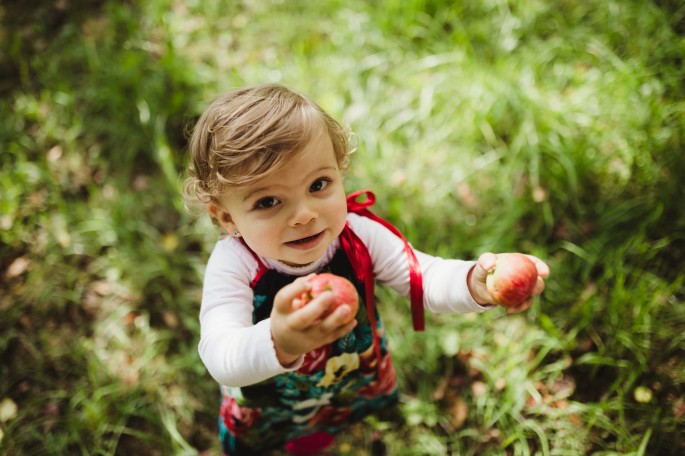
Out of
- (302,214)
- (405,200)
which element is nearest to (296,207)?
(302,214)

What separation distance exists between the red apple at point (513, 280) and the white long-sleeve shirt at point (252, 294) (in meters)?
0.12

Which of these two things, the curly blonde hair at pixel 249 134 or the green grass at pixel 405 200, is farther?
the green grass at pixel 405 200

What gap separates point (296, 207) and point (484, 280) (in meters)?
0.53

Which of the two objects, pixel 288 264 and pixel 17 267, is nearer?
pixel 288 264

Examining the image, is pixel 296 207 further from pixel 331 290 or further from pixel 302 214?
pixel 331 290

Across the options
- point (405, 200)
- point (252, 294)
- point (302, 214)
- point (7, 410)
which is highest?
point (302, 214)

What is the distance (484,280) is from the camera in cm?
131

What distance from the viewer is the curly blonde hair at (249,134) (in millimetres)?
1210

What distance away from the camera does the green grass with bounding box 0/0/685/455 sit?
2.09 metres

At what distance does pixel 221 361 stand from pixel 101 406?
127 cm

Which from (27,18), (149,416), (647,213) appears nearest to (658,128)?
(647,213)

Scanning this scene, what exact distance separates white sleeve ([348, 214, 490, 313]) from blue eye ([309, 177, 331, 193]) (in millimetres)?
Result: 249

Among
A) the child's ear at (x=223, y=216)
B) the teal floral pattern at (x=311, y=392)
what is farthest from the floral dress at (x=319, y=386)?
the child's ear at (x=223, y=216)

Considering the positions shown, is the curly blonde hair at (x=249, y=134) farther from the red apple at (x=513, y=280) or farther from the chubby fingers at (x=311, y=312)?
the red apple at (x=513, y=280)
